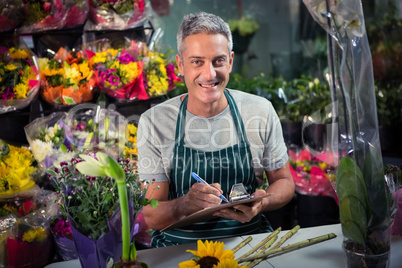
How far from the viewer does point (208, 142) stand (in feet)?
6.57

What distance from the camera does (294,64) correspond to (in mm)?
5859

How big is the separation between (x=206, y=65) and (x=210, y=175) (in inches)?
19.5

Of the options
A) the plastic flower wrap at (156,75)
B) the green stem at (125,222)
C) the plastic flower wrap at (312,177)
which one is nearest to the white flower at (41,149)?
the plastic flower wrap at (156,75)

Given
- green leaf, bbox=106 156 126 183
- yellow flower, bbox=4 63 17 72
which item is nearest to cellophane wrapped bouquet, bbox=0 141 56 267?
yellow flower, bbox=4 63 17 72

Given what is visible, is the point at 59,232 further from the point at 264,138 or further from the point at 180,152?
the point at 264,138

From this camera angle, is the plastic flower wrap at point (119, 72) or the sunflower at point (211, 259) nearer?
the sunflower at point (211, 259)

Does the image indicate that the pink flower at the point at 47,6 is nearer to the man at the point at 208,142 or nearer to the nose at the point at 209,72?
the man at the point at 208,142

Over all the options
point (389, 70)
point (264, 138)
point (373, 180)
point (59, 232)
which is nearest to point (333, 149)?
point (373, 180)

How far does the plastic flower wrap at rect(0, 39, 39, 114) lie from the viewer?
8.53ft

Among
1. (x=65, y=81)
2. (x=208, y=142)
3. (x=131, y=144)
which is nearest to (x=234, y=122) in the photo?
(x=208, y=142)

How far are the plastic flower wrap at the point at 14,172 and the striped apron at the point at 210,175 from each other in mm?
822

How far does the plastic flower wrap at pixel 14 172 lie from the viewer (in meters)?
2.26

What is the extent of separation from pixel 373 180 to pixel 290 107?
2637mm

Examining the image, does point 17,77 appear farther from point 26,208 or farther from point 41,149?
point 26,208
